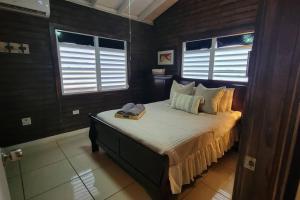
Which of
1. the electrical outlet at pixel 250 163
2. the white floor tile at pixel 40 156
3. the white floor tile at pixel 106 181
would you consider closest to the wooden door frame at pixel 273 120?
the electrical outlet at pixel 250 163

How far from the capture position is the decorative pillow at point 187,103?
2.63 meters

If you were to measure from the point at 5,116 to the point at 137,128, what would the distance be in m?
2.34

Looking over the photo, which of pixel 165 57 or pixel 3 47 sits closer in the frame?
pixel 3 47

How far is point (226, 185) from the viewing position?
1.92 m

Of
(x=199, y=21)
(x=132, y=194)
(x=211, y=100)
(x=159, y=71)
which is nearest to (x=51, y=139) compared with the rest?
(x=132, y=194)

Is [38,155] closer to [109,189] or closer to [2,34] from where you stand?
[109,189]

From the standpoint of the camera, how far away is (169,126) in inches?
79.9

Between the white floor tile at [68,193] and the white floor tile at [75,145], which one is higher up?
the white floor tile at [75,145]

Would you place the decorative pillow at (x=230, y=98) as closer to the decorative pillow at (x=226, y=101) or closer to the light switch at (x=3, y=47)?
the decorative pillow at (x=226, y=101)

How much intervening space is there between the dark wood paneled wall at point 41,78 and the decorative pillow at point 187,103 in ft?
5.95

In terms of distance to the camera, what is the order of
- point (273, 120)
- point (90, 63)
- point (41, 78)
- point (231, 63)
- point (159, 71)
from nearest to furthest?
point (273, 120) < point (41, 78) < point (231, 63) < point (90, 63) < point (159, 71)

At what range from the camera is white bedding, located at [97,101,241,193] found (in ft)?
5.21

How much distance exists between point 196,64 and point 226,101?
1265 mm

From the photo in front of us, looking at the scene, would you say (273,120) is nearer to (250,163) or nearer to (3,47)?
(250,163)
